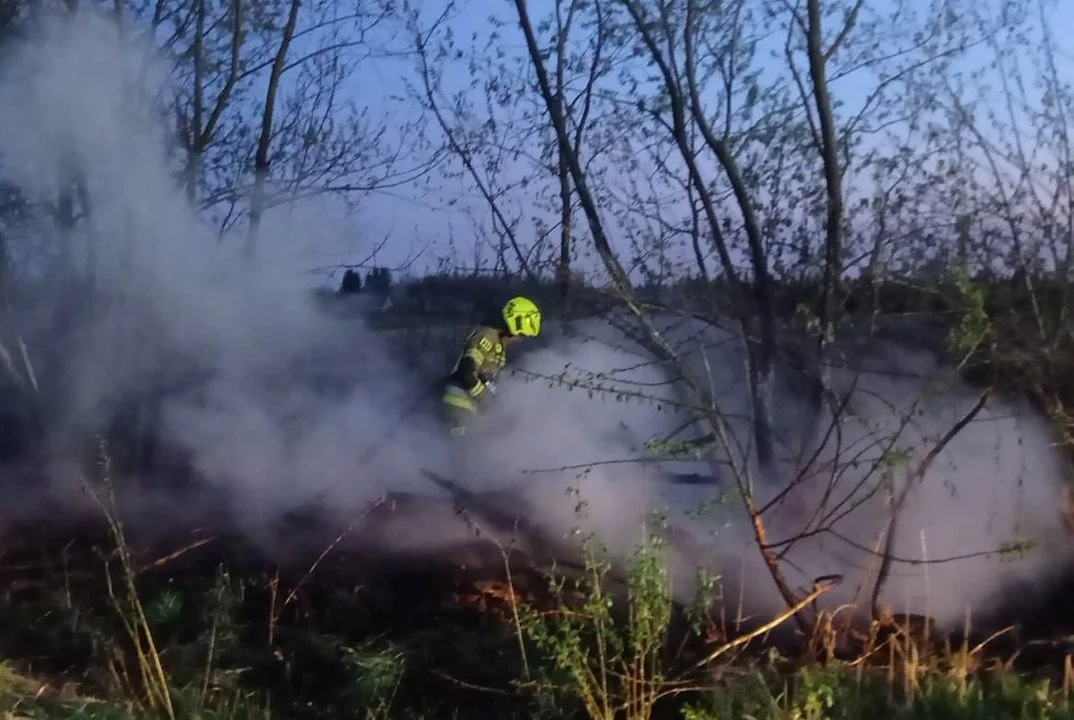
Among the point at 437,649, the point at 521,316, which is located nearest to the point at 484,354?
the point at 521,316

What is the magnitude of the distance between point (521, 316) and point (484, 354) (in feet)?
1.21

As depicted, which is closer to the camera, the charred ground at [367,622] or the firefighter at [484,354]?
the charred ground at [367,622]

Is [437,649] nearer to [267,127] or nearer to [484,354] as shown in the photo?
[484,354]

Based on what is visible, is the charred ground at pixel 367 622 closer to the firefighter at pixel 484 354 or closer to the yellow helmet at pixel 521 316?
the firefighter at pixel 484 354

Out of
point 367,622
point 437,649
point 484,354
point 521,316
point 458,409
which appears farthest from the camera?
point 458,409

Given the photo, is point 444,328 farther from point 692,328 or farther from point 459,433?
point 692,328

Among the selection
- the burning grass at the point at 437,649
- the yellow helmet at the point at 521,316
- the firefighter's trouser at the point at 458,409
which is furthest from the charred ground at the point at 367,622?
the yellow helmet at the point at 521,316

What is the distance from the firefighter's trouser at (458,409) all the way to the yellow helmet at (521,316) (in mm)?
554

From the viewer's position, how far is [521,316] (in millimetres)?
7656

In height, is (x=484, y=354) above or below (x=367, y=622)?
above

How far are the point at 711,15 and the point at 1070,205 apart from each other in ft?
8.47

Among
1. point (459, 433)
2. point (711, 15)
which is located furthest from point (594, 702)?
point (711, 15)

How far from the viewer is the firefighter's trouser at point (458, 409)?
7.85 meters

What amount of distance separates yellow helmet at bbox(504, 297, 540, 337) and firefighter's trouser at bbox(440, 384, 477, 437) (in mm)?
554
